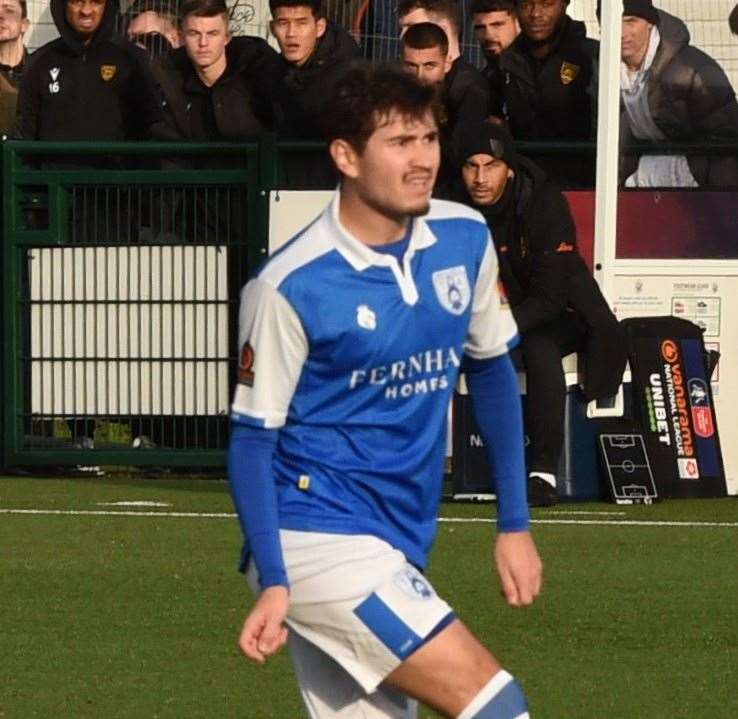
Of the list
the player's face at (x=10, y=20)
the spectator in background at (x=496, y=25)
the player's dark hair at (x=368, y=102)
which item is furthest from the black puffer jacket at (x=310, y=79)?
the player's dark hair at (x=368, y=102)

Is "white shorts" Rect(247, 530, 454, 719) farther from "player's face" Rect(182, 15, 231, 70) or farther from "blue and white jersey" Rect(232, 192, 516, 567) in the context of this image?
"player's face" Rect(182, 15, 231, 70)

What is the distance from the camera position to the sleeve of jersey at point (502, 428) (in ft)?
17.0

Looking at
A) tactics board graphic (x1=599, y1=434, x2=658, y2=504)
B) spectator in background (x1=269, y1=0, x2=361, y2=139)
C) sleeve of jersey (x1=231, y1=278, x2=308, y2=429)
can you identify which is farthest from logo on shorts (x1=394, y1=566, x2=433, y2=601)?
spectator in background (x1=269, y1=0, x2=361, y2=139)

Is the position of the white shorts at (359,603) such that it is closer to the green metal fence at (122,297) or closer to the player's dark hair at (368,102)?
the player's dark hair at (368,102)

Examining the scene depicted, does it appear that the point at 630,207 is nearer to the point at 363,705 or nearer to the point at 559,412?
the point at 559,412

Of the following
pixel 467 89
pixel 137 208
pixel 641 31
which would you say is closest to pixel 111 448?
pixel 137 208

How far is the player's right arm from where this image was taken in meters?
4.76

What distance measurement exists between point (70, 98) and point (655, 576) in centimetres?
616

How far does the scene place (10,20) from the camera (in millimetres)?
16000

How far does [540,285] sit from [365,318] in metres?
7.15

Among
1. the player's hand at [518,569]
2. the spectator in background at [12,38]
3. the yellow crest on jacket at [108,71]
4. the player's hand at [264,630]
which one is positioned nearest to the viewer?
the player's hand at [264,630]

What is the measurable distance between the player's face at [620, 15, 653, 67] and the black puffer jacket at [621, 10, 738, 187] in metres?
0.09

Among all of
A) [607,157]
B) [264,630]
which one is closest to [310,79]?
[607,157]

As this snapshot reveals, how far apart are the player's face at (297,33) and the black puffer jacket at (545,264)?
6.19 ft
